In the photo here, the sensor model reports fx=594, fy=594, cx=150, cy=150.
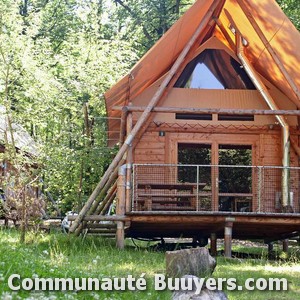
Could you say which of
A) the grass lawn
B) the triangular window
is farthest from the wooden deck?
the triangular window

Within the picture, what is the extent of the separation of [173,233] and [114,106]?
3963mm

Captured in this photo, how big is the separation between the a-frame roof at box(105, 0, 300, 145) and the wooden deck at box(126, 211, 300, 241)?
9.64 ft

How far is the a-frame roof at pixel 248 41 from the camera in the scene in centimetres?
1327

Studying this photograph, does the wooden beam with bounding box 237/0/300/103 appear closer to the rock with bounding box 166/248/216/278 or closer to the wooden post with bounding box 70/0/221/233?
the wooden post with bounding box 70/0/221/233

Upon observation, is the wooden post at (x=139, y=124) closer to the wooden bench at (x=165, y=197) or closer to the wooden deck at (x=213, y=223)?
the wooden deck at (x=213, y=223)

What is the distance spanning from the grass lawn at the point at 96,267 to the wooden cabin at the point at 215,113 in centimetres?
161

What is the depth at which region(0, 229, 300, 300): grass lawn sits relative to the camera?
18.6 ft

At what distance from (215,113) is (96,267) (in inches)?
231

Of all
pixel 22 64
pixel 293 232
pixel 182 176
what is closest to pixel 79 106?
pixel 182 176

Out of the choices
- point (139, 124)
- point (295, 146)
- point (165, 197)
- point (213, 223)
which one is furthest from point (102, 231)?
point (295, 146)

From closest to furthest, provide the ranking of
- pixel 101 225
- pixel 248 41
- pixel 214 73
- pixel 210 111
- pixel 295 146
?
pixel 210 111 → pixel 101 225 → pixel 248 41 → pixel 295 146 → pixel 214 73

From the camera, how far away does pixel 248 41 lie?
15062mm

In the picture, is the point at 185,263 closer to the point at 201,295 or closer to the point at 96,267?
the point at 96,267

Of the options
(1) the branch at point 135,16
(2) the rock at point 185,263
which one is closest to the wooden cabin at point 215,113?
(2) the rock at point 185,263
